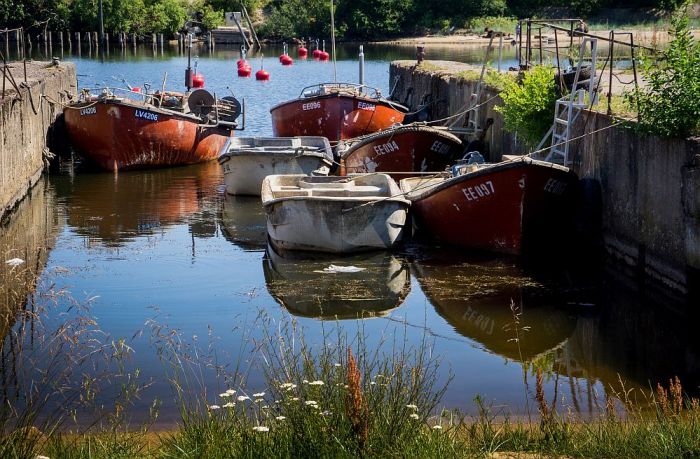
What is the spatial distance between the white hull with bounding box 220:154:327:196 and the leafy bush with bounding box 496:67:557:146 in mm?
3610

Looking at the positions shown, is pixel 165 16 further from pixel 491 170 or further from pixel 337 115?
pixel 491 170

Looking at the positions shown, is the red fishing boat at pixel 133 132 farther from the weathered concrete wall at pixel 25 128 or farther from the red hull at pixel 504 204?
the red hull at pixel 504 204

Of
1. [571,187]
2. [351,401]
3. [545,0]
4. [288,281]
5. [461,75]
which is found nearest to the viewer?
[351,401]

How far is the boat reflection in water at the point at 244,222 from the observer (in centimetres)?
1540

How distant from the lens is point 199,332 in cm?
1062

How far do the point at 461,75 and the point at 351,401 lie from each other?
18689 mm

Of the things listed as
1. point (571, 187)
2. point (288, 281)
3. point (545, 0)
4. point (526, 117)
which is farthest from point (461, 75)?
point (545, 0)

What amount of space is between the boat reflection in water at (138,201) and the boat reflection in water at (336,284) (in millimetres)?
2732

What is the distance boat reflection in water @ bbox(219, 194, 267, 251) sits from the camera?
50.5 feet

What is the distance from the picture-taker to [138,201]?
18.8m

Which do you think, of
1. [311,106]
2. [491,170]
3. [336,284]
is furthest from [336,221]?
[311,106]

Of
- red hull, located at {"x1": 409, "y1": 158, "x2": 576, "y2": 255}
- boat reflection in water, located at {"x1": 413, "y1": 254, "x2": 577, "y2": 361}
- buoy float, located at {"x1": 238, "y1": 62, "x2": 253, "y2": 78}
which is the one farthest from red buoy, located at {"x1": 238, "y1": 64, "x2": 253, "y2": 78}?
boat reflection in water, located at {"x1": 413, "y1": 254, "x2": 577, "y2": 361}

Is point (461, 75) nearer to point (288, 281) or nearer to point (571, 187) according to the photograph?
point (571, 187)

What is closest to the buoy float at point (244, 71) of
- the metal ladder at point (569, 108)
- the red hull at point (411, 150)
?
the red hull at point (411, 150)
